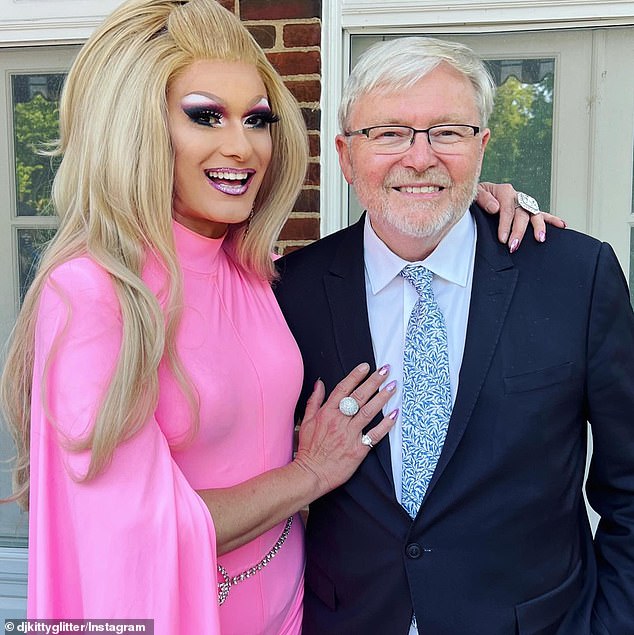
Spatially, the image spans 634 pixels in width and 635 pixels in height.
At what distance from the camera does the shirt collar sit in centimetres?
194

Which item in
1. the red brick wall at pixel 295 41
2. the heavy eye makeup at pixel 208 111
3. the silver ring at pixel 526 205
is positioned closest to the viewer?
the heavy eye makeup at pixel 208 111

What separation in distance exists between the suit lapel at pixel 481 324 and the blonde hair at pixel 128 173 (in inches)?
24.4

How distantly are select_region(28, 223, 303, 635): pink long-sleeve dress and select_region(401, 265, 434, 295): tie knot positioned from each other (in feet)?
1.63

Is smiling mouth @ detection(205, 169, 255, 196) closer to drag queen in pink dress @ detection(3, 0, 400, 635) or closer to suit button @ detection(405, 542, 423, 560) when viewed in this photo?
drag queen in pink dress @ detection(3, 0, 400, 635)

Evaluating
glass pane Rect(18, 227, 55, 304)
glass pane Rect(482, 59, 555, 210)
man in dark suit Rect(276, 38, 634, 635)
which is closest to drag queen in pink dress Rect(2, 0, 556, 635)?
man in dark suit Rect(276, 38, 634, 635)

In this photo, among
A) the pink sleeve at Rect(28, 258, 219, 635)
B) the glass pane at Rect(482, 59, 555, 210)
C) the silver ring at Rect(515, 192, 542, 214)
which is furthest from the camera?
the glass pane at Rect(482, 59, 555, 210)

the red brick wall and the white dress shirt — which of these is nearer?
the white dress shirt

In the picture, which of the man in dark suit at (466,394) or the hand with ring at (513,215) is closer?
the man in dark suit at (466,394)

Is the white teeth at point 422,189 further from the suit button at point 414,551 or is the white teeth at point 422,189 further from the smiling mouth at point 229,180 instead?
the suit button at point 414,551

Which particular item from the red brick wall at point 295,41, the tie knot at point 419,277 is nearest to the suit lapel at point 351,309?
the tie knot at point 419,277

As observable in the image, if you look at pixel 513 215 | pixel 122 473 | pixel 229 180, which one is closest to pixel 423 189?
pixel 513 215

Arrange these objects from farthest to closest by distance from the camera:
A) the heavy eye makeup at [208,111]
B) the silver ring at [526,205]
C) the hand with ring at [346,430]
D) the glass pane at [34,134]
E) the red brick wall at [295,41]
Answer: the glass pane at [34,134]
the red brick wall at [295,41]
the silver ring at [526,205]
the hand with ring at [346,430]
the heavy eye makeup at [208,111]

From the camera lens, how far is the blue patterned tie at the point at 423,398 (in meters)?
1.83

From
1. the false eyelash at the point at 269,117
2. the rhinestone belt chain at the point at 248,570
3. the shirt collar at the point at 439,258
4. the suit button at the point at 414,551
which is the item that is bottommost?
the rhinestone belt chain at the point at 248,570
